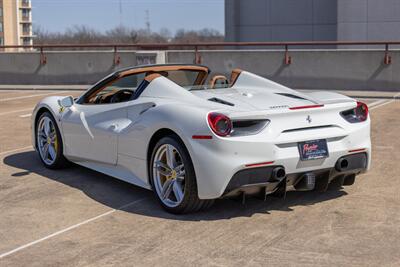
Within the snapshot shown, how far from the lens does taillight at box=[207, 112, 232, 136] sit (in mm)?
5152

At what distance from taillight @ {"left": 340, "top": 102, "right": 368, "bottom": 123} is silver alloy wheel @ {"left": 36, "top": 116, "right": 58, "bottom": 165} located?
133 inches

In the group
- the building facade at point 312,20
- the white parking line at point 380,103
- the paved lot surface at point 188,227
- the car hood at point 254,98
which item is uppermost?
the building facade at point 312,20

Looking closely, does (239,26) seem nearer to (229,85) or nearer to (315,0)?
(315,0)

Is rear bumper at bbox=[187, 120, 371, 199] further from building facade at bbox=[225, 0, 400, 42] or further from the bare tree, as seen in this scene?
the bare tree

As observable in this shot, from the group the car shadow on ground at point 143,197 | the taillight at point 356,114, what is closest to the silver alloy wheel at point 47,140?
the car shadow on ground at point 143,197

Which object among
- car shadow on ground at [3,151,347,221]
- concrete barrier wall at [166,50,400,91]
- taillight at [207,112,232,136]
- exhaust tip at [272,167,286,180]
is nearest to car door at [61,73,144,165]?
car shadow on ground at [3,151,347,221]

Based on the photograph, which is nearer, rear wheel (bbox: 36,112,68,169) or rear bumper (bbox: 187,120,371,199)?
rear bumper (bbox: 187,120,371,199)

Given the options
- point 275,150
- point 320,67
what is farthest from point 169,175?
point 320,67

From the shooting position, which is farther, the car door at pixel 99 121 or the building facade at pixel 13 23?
the building facade at pixel 13 23

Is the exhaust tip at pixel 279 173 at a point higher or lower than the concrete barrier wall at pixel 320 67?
lower

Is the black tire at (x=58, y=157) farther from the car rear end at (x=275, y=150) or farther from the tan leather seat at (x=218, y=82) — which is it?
the car rear end at (x=275, y=150)

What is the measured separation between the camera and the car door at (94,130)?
6359mm

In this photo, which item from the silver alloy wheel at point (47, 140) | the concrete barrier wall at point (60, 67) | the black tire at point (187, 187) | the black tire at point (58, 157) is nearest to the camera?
the black tire at point (187, 187)

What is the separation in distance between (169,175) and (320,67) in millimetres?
12437
